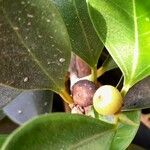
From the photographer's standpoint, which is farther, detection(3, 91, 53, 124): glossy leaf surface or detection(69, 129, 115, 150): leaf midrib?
detection(3, 91, 53, 124): glossy leaf surface

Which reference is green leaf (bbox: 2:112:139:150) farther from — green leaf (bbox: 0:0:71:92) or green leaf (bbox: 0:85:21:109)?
green leaf (bbox: 0:85:21:109)

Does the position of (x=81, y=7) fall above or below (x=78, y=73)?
above

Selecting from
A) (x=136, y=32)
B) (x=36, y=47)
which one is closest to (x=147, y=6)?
(x=136, y=32)

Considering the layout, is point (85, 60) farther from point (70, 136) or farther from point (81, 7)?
point (70, 136)

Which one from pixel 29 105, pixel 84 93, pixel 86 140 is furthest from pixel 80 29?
pixel 29 105

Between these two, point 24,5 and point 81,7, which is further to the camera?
point 81,7

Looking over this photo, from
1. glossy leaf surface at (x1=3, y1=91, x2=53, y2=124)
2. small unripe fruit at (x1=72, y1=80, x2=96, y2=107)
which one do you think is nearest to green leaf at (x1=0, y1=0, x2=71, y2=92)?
small unripe fruit at (x1=72, y1=80, x2=96, y2=107)
